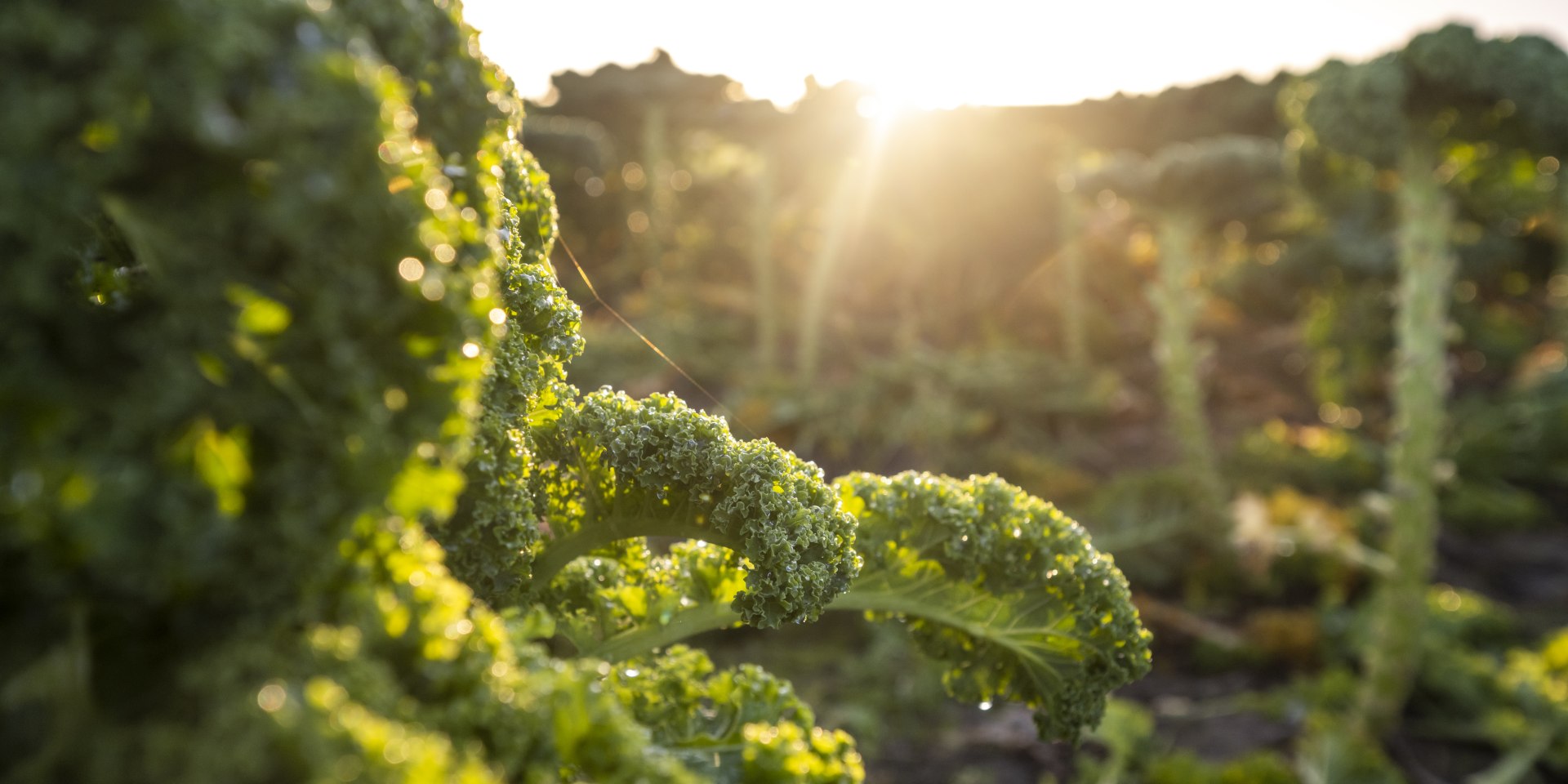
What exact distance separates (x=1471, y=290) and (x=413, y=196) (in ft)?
67.6

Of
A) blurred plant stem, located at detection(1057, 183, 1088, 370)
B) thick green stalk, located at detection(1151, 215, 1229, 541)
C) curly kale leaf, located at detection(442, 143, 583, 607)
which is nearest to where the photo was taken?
curly kale leaf, located at detection(442, 143, 583, 607)

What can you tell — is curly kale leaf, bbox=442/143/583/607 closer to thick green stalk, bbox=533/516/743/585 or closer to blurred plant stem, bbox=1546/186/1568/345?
thick green stalk, bbox=533/516/743/585

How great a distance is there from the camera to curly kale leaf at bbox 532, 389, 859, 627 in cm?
194

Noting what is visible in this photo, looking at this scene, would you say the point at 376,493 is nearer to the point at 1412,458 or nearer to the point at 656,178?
the point at 1412,458

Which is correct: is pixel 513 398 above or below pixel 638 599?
above

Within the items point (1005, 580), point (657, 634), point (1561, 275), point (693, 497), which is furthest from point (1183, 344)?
point (693, 497)

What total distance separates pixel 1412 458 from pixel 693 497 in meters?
8.00

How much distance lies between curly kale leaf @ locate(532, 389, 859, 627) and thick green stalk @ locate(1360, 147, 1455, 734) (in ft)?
25.2

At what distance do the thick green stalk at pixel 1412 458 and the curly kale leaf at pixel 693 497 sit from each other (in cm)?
768

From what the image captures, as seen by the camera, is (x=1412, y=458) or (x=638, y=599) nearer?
(x=638, y=599)

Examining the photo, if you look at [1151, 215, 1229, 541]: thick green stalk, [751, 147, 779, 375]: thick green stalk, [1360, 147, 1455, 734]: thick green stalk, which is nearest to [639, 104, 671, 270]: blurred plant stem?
[751, 147, 779, 375]: thick green stalk

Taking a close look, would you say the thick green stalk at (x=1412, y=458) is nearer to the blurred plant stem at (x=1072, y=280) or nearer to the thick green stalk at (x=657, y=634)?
the thick green stalk at (x=657, y=634)

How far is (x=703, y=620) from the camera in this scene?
235 cm

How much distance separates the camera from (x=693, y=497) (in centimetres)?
203
